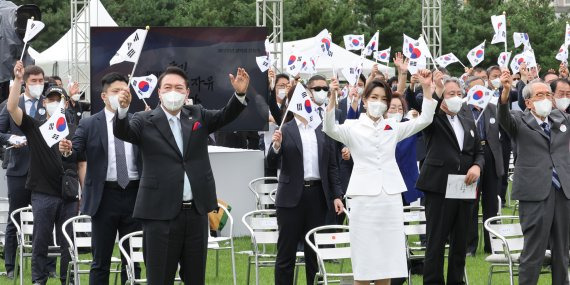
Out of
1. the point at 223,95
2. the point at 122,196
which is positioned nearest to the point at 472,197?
the point at 122,196

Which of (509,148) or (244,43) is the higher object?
(244,43)

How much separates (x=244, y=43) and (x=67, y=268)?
570 cm

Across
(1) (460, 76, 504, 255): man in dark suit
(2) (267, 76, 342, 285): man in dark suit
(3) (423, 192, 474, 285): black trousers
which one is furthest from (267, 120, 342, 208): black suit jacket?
(1) (460, 76, 504, 255): man in dark suit

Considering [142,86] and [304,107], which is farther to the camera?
[142,86]

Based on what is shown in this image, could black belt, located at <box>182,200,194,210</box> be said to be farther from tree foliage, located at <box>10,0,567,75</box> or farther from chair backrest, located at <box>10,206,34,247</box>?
tree foliage, located at <box>10,0,567,75</box>

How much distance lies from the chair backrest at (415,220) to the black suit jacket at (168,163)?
3.27 metres

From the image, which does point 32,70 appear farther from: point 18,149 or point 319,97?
point 319,97

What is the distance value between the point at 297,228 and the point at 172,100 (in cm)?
281

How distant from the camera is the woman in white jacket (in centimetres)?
984

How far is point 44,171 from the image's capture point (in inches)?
499

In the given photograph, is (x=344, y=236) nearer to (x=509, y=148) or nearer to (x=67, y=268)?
(x=67, y=268)

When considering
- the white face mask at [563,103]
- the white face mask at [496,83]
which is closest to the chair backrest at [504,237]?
the white face mask at [563,103]

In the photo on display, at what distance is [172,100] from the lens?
29.8 ft

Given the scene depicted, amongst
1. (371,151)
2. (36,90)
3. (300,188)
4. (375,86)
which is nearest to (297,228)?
(300,188)
